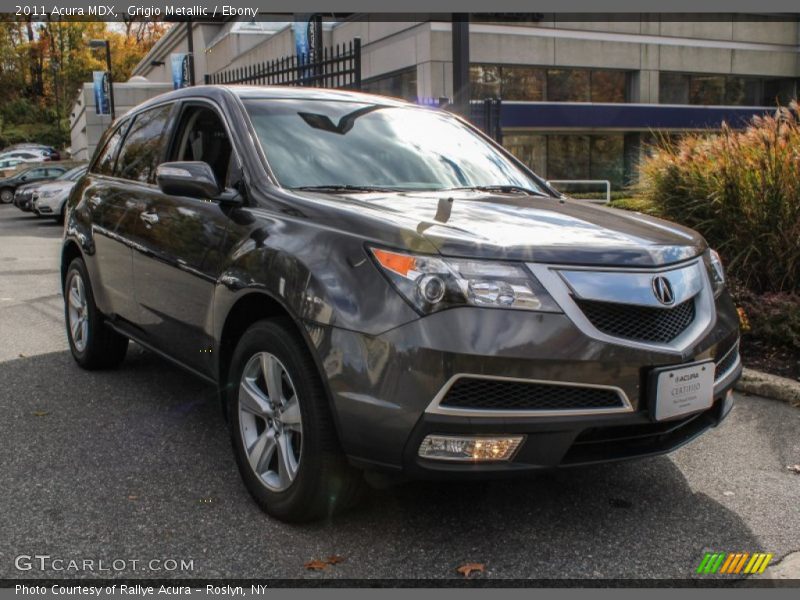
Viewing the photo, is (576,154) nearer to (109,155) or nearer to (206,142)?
(109,155)

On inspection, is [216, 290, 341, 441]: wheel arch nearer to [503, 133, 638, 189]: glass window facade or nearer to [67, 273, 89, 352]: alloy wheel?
[67, 273, 89, 352]: alloy wheel

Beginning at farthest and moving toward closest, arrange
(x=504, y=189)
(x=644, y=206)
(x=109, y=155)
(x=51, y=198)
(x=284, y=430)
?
(x=51, y=198) < (x=644, y=206) < (x=109, y=155) < (x=504, y=189) < (x=284, y=430)

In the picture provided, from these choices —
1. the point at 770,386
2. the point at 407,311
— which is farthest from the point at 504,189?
the point at 770,386

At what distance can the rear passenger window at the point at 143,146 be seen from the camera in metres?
4.91

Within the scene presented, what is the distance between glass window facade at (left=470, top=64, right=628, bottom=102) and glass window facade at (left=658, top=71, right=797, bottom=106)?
2.33 meters

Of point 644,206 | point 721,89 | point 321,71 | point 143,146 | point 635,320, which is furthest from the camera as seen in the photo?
point 721,89

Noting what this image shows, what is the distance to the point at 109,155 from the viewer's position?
227 inches

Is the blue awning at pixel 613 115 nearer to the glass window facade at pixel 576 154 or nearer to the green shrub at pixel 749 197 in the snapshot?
the glass window facade at pixel 576 154

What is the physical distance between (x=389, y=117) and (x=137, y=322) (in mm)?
1877

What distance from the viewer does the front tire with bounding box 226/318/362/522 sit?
125 inches

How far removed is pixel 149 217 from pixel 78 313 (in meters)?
1.73

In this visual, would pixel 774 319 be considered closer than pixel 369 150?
No

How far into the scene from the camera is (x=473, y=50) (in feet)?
97.0

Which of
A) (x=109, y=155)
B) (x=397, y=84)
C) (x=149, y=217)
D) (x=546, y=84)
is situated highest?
(x=546, y=84)
